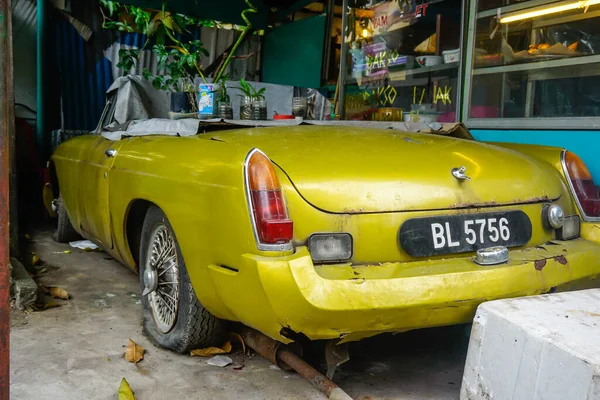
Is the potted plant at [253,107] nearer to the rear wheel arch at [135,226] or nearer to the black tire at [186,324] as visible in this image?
the rear wheel arch at [135,226]

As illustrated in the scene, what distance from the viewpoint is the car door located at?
3197 millimetres

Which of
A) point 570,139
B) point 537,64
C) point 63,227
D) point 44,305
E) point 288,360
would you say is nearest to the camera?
point 288,360

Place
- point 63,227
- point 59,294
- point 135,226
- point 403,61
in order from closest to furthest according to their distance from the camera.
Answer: point 135,226
point 59,294
point 63,227
point 403,61

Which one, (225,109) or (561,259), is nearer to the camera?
(561,259)

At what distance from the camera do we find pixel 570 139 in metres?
3.67

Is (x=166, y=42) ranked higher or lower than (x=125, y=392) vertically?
higher

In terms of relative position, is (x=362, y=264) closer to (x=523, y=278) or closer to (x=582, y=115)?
(x=523, y=278)

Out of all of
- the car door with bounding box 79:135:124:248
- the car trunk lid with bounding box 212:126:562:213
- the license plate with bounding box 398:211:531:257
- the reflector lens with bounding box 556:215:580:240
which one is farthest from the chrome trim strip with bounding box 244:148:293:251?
the car door with bounding box 79:135:124:248

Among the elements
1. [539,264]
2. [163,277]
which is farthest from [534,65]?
[163,277]

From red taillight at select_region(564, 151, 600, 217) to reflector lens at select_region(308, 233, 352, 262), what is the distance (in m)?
1.23

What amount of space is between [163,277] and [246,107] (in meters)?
2.02

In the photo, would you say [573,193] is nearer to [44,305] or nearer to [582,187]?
[582,187]

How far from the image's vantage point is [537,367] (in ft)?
5.62

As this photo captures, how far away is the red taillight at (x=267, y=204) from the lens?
1963 mm
